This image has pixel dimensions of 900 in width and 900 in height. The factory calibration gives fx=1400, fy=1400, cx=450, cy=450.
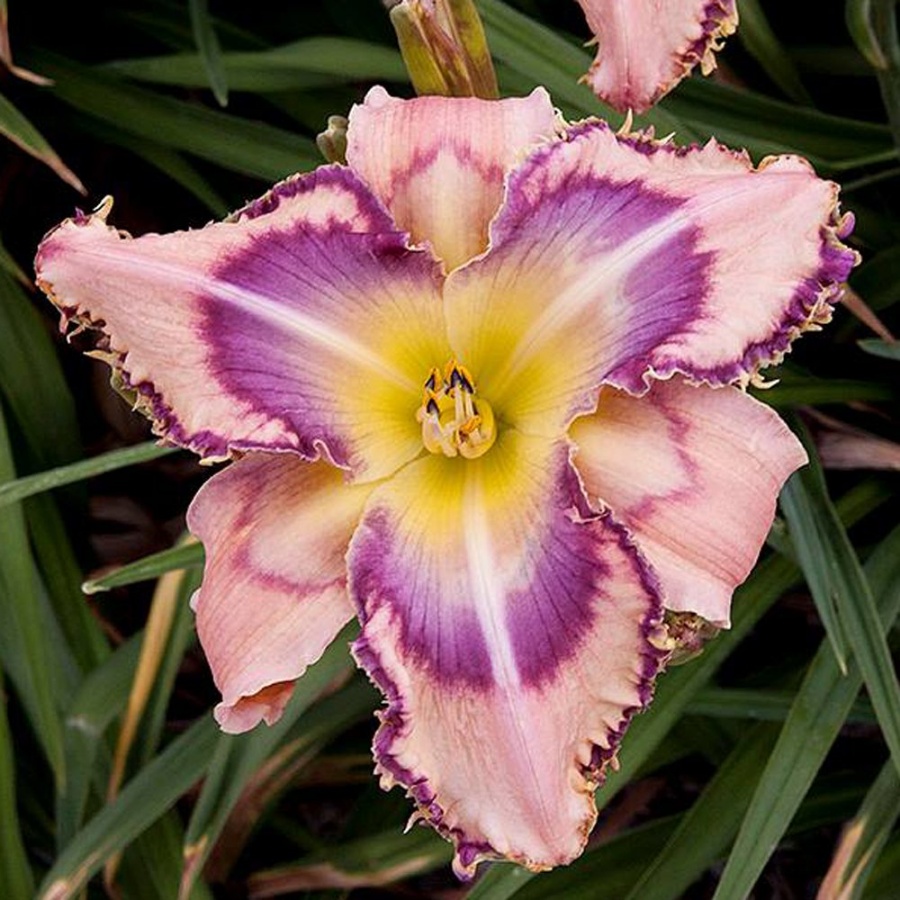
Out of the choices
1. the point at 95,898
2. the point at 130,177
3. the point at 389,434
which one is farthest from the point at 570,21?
the point at 95,898

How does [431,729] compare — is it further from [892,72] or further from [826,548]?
[892,72]

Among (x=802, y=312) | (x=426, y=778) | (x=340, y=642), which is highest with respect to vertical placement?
(x=802, y=312)

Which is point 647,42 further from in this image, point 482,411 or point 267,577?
point 267,577

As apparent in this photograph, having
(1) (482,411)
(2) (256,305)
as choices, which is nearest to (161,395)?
(2) (256,305)

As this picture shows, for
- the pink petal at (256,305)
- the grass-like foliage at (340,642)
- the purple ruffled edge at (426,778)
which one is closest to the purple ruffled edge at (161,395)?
the pink petal at (256,305)

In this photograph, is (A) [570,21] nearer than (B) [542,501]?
No

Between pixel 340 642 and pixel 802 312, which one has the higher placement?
pixel 802 312

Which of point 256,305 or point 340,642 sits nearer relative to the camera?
point 256,305

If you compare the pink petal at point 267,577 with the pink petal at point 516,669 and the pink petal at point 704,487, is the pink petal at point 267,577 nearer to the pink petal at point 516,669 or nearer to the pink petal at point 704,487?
the pink petal at point 516,669
